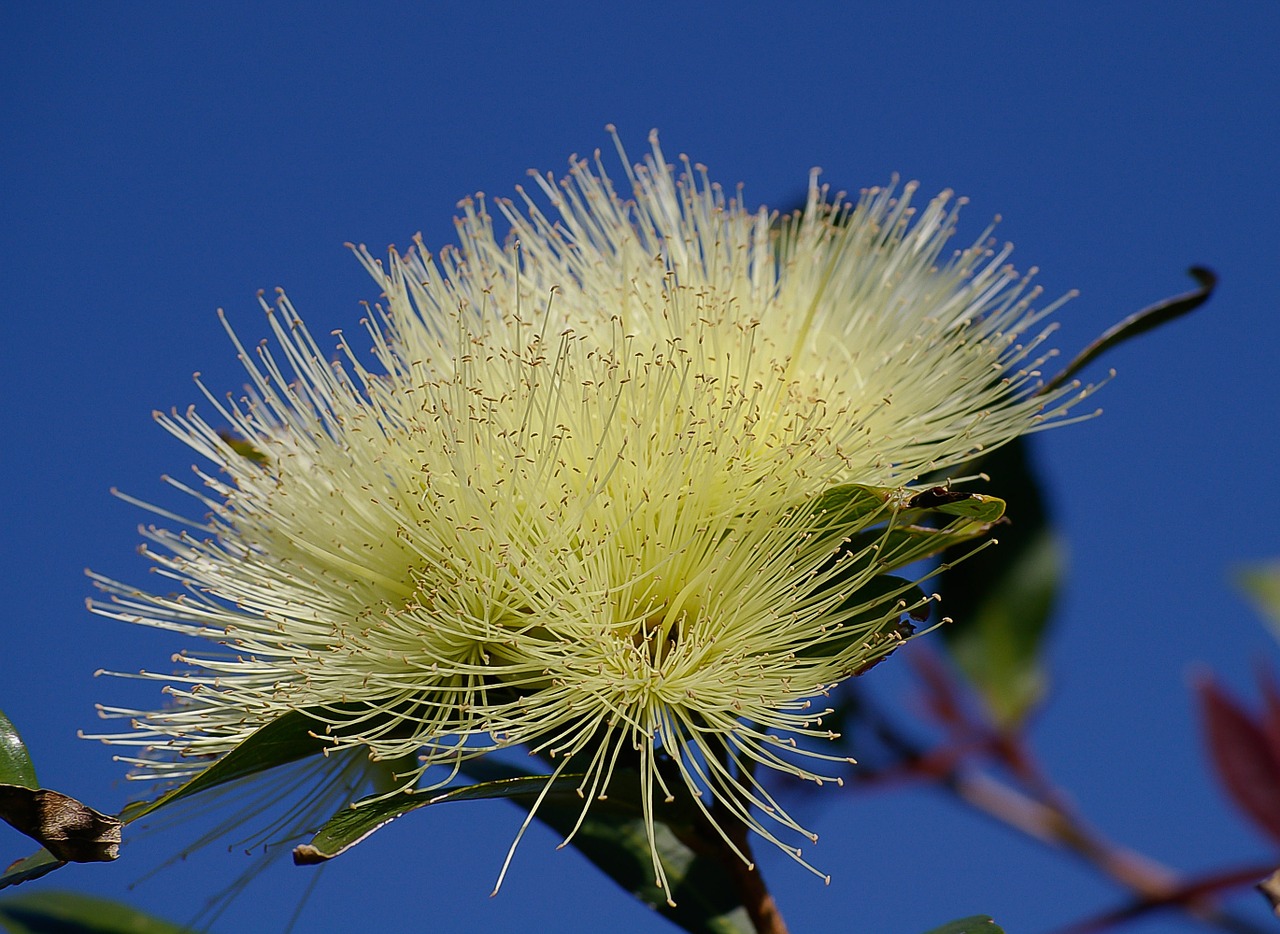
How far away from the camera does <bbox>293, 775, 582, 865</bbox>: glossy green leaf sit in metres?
1.06

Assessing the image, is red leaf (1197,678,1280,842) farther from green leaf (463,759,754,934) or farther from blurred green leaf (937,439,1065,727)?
green leaf (463,759,754,934)

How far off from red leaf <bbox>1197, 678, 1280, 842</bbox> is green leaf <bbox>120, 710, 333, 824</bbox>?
3.60 ft

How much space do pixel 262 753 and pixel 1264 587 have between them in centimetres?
166

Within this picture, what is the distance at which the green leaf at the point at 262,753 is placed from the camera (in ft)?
3.79

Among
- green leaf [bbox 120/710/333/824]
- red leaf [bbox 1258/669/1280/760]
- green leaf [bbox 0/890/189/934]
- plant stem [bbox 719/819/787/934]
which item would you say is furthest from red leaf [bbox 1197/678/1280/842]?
green leaf [bbox 0/890/189/934]

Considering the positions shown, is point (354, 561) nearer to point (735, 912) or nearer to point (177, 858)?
point (177, 858)

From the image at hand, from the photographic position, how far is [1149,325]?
1523 mm

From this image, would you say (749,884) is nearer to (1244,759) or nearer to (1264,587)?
(1244,759)

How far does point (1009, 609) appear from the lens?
209cm

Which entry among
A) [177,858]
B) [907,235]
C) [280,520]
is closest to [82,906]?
[177,858]

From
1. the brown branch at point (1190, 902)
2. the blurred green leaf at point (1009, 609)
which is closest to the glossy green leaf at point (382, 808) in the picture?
the brown branch at point (1190, 902)

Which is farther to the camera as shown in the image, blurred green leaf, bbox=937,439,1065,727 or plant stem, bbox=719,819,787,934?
blurred green leaf, bbox=937,439,1065,727

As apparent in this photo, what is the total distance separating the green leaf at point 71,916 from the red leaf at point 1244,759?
1.34 meters

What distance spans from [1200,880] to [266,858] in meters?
1.18
